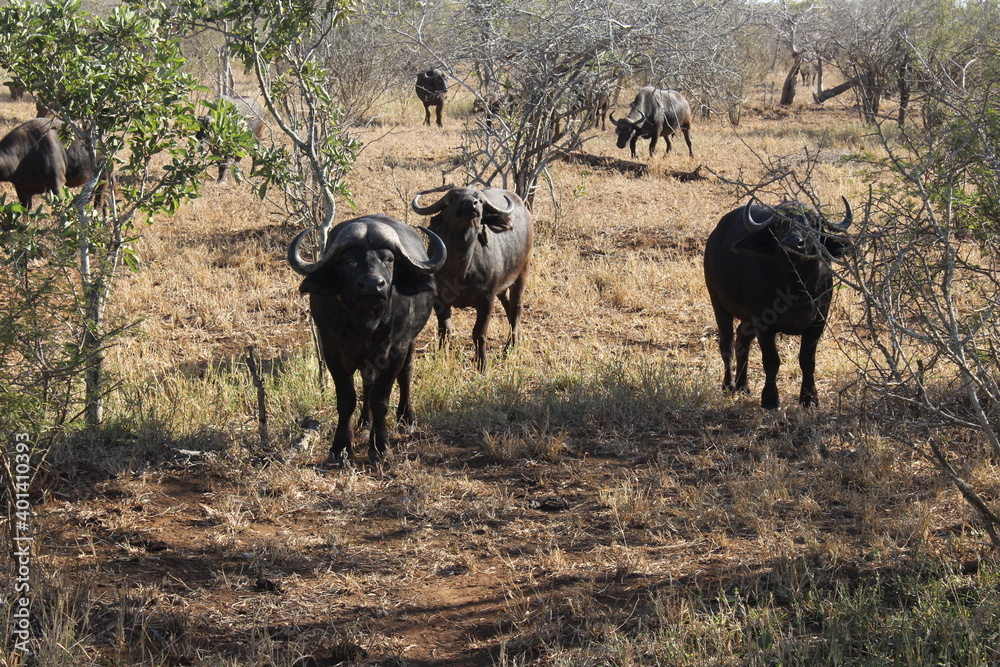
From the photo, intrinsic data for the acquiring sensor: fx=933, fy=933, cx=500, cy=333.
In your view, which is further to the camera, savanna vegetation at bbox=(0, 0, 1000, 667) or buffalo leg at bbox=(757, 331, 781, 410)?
buffalo leg at bbox=(757, 331, 781, 410)

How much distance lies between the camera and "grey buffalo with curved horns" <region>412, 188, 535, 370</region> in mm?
6891

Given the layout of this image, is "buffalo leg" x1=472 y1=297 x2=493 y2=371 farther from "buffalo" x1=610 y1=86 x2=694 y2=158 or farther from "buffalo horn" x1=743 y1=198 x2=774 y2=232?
"buffalo" x1=610 y1=86 x2=694 y2=158

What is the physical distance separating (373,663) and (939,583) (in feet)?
7.04

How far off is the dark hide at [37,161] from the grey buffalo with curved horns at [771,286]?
7.93 m

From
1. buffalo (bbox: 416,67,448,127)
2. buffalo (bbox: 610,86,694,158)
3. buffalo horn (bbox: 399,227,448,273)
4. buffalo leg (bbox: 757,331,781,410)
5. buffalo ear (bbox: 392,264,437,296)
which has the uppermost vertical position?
buffalo (bbox: 416,67,448,127)

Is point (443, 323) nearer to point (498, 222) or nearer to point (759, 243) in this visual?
point (498, 222)

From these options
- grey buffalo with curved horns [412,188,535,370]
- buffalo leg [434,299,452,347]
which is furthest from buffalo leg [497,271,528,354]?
buffalo leg [434,299,452,347]

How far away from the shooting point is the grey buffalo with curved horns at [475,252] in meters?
6.89

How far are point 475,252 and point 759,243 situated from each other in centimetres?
216

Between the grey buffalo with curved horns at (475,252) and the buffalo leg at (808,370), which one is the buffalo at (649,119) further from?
the buffalo leg at (808,370)

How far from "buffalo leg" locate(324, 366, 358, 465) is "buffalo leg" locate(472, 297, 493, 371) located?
199 centimetres

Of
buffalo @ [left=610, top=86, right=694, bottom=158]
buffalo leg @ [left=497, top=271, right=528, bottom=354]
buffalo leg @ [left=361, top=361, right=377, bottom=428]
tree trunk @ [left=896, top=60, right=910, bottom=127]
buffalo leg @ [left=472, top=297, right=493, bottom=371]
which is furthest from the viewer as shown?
buffalo @ [left=610, top=86, right=694, bottom=158]

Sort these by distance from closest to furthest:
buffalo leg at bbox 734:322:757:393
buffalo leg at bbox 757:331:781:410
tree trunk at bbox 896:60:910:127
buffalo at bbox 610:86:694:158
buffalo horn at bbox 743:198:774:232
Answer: tree trunk at bbox 896:60:910:127 → buffalo horn at bbox 743:198:774:232 → buffalo leg at bbox 757:331:781:410 → buffalo leg at bbox 734:322:757:393 → buffalo at bbox 610:86:694:158

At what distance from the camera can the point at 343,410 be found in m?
5.13
